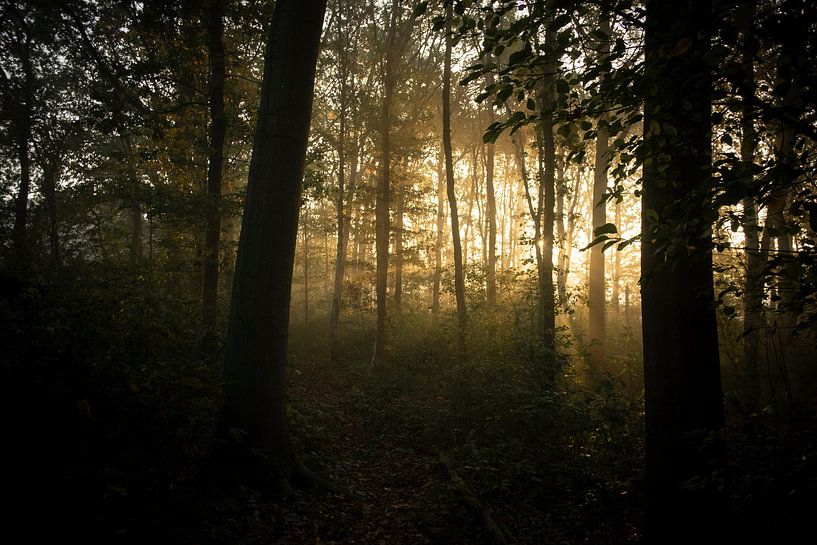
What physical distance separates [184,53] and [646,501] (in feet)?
44.3

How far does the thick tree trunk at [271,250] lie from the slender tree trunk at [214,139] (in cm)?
599

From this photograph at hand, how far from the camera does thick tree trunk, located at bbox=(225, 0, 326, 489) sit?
5.62m

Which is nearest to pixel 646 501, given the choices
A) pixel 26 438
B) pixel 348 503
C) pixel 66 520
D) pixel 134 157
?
pixel 348 503

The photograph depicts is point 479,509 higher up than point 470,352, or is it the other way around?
point 470,352

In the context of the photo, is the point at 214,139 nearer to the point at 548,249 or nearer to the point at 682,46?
the point at 548,249

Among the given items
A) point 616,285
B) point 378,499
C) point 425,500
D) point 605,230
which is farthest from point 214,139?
point 616,285

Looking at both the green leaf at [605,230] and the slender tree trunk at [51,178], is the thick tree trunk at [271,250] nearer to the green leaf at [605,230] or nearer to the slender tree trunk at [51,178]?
the green leaf at [605,230]

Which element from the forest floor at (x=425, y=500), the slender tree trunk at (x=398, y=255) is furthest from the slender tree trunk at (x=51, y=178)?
the forest floor at (x=425, y=500)

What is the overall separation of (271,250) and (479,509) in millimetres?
4174

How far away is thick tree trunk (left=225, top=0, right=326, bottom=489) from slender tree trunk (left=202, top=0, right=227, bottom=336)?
5.99m

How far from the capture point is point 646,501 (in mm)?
4125

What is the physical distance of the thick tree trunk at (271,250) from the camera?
5.62 meters

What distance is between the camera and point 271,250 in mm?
5711

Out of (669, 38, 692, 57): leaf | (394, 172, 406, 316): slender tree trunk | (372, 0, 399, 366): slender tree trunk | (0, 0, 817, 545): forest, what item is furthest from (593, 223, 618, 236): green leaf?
(394, 172, 406, 316): slender tree trunk
